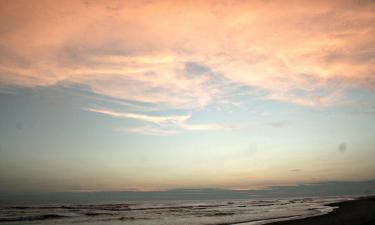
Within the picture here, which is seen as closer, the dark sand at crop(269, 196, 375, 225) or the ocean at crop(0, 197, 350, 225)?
the dark sand at crop(269, 196, 375, 225)

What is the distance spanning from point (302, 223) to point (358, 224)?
4523 millimetres

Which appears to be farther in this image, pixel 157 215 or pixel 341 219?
pixel 157 215

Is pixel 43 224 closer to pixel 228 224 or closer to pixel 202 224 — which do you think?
pixel 202 224

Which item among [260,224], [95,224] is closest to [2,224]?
[95,224]

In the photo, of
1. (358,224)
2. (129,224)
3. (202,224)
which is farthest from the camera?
(129,224)

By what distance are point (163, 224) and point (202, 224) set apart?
13.6 ft

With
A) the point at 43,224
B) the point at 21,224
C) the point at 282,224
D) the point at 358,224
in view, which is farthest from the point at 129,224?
the point at 358,224

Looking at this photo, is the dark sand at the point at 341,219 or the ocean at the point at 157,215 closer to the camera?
the dark sand at the point at 341,219

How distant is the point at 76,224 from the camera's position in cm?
3459

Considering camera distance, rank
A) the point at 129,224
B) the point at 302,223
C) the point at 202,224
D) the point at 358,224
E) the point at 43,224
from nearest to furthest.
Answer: the point at 358,224
the point at 302,223
the point at 202,224
the point at 129,224
the point at 43,224

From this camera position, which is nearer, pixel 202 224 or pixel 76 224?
pixel 202 224

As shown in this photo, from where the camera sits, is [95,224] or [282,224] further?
[95,224]

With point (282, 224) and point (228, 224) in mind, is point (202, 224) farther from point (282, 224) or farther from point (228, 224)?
point (282, 224)

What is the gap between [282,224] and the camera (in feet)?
95.8
